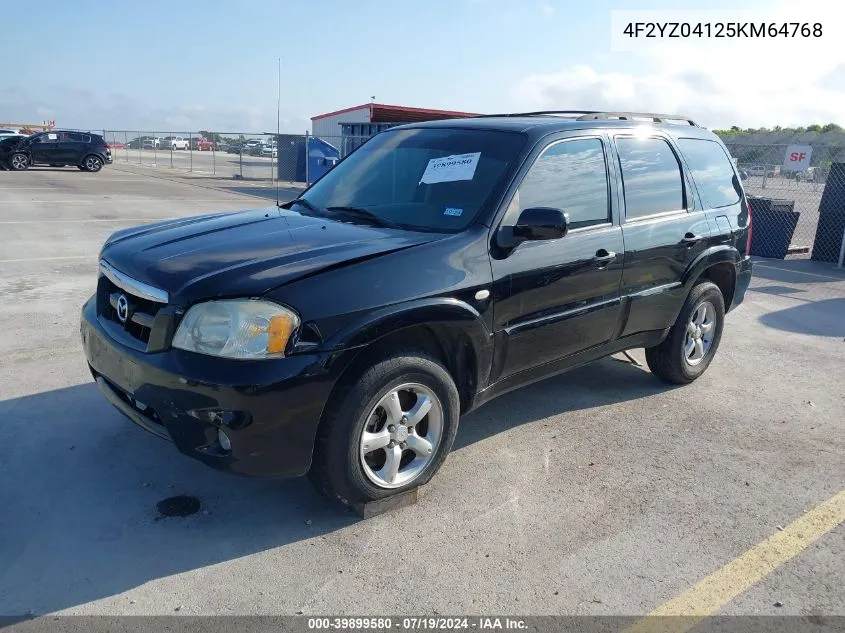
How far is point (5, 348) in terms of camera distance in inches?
213

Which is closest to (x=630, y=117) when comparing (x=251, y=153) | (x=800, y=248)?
(x=800, y=248)

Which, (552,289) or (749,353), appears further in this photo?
(749,353)

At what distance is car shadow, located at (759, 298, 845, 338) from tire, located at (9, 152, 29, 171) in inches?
1041

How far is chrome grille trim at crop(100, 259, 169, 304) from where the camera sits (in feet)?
10.0

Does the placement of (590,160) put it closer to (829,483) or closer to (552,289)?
(552,289)

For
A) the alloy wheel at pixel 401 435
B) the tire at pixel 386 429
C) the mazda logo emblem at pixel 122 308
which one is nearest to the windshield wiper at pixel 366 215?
the tire at pixel 386 429

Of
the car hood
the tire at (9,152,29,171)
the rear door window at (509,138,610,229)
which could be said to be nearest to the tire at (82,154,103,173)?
the tire at (9,152,29,171)

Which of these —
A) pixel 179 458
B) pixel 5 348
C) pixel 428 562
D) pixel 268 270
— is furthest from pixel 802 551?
pixel 5 348

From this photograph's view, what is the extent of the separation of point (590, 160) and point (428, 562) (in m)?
2.57

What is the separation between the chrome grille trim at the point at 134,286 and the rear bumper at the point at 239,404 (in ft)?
0.82

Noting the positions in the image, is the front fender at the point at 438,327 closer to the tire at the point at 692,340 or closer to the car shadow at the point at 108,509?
the car shadow at the point at 108,509

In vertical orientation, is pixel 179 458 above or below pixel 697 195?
below

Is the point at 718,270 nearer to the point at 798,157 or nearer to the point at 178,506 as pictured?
the point at 178,506

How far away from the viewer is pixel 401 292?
318 centimetres
